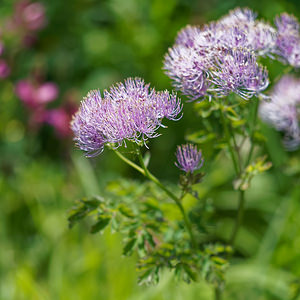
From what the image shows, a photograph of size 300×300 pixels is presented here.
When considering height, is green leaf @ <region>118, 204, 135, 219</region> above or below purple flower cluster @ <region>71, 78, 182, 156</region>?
below

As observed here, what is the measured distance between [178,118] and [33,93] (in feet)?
6.03

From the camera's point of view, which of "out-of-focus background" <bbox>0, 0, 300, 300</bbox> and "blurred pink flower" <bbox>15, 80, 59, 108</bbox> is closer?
"out-of-focus background" <bbox>0, 0, 300, 300</bbox>

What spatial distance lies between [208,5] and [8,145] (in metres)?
1.68

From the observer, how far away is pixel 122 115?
0.88 metres

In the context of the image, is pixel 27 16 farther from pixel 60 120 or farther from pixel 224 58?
pixel 224 58

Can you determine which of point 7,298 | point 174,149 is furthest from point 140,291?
point 174,149

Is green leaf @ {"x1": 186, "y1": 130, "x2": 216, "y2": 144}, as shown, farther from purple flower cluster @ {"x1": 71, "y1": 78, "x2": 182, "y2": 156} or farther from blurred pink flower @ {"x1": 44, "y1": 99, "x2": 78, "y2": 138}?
blurred pink flower @ {"x1": 44, "y1": 99, "x2": 78, "y2": 138}

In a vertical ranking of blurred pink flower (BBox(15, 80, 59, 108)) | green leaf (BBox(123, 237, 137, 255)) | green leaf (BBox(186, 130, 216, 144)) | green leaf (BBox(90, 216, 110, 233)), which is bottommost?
green leaf (BBox(123, 237, 137, 255))

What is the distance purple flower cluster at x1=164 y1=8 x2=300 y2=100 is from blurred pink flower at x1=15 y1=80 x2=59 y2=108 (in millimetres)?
1680

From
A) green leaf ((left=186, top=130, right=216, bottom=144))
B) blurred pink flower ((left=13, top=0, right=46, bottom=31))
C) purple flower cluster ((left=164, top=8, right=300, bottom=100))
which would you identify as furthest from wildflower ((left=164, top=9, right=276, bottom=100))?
blurred pink flower ((left=13, top=0, right=46, bottom=31))

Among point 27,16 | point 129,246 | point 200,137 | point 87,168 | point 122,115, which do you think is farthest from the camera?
point 27,16

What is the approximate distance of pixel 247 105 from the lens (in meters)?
1.14

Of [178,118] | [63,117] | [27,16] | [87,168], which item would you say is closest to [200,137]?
[178,118]

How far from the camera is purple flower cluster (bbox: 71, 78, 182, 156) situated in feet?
2.88
